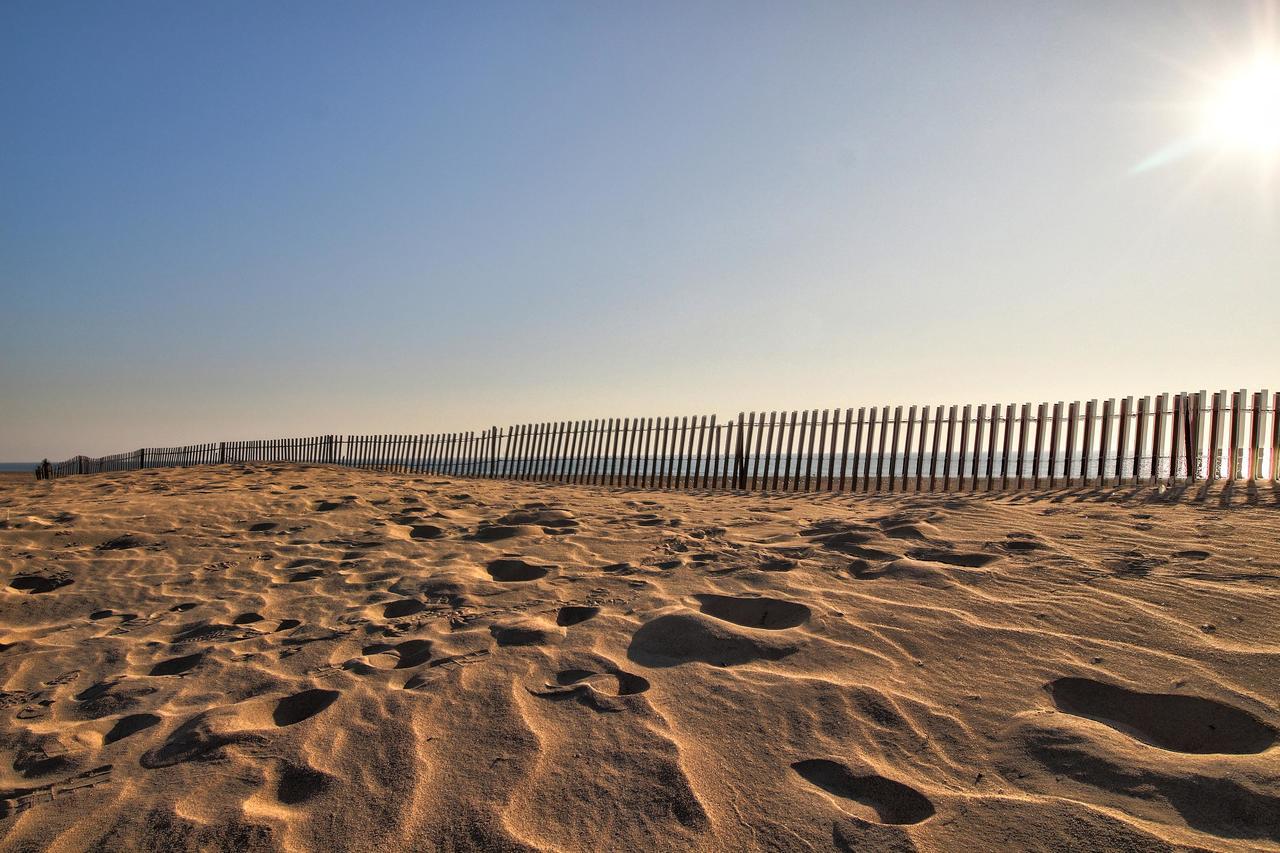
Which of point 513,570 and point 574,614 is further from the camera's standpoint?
point 513,570

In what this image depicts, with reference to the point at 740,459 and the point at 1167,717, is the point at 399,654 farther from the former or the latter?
the point at 740,459

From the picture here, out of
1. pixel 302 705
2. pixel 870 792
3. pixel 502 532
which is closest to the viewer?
pixel 870 792

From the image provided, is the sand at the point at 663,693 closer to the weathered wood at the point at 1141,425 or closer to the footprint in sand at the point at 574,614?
the footprint in sand at the point at 574,614

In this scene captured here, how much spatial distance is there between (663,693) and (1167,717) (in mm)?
1746

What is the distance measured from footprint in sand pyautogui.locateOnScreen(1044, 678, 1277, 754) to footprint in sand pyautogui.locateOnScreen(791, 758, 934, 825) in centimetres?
84

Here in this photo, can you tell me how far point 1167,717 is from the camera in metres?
2.39

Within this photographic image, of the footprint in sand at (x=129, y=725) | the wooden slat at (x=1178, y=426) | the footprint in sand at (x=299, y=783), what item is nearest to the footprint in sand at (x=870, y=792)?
the footprint in sand at (x=299, y=783)

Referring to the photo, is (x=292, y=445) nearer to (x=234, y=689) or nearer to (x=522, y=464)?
(x=522, y=464)

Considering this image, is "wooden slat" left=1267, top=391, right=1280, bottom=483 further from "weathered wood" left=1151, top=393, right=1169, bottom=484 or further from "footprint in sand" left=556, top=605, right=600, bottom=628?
"footprint in sand" left=556, top=605, right=600, bottom=628

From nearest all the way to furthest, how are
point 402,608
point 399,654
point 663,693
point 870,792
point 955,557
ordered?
point 870,792 < point 663,693 < point 399,654 < point 402,608 < point 955,557

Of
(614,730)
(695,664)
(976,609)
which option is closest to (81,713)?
(614,730)

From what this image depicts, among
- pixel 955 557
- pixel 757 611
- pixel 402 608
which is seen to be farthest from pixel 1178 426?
pixel 402 608

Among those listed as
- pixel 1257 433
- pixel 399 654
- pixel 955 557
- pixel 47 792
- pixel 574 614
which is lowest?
pixel 47 792

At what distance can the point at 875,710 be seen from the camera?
2457 mm
